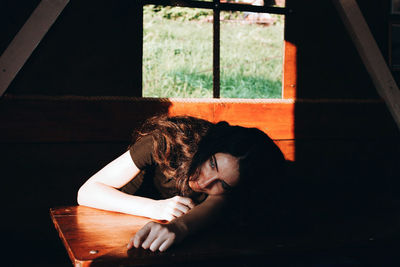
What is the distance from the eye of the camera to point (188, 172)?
1814mm

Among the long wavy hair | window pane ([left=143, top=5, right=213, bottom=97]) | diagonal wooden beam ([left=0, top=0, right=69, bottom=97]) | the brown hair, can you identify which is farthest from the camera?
window pane ([left=143, top=5, right=213, bottom=97])

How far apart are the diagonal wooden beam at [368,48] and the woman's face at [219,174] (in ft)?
4.77

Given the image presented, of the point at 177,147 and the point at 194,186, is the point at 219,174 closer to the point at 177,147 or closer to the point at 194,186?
the point at 194,186

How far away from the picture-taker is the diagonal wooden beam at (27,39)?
2096 millimetres

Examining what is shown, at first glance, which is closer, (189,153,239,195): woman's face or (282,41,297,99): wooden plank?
(189,153,239,195): woman's face

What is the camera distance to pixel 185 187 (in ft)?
5.99

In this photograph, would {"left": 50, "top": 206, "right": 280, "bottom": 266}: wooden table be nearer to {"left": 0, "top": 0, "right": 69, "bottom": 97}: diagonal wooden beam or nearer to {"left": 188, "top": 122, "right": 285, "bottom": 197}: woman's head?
{"left": 188, "top": 122, "right": 285, "bottom": 197}: woman's head

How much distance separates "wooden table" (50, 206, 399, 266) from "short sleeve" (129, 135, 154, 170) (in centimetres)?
31

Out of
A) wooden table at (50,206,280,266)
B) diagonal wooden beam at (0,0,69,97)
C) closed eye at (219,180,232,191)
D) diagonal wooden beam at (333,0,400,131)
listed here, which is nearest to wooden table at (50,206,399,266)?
wooden table at (50,206,280,266)

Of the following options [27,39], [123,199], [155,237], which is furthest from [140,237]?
[27,39]

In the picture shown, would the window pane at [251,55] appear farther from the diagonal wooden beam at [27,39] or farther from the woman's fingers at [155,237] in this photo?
the woman's fingers at [155,237]

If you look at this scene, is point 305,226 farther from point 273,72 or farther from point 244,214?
point 273,72

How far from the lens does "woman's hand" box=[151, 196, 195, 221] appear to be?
1.57 meters

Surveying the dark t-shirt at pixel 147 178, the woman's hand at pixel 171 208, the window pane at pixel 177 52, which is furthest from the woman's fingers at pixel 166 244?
the window pane at pixel 177 52
